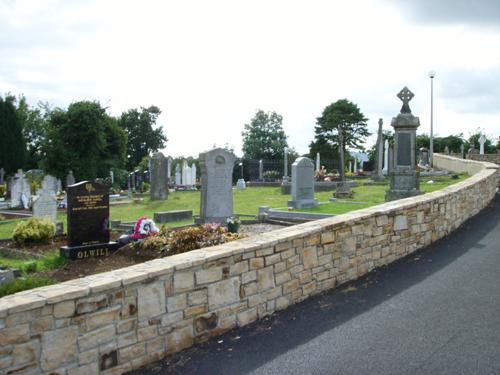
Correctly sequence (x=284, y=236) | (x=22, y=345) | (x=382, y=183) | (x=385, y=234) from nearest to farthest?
(x=22, y=345)
(x=284, y=236)
(x=385, y=234)
(x=382, y=183)

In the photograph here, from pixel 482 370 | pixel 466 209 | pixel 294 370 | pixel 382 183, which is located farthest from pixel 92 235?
pixel 382 183

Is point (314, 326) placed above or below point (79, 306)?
below

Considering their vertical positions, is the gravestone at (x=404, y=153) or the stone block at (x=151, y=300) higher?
the gravestone at (x=404, y=153)

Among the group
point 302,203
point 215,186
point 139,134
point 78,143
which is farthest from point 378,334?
point 139,134

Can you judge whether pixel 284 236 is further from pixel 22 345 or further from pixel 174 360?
pixel 22 345

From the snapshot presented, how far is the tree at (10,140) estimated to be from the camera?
138ft

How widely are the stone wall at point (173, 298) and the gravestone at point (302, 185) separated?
8809 mm

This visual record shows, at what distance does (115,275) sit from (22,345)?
870 millimetres

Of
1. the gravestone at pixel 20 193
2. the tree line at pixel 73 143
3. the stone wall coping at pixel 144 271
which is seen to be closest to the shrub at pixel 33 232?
the stone wall coping at pixel 144 271

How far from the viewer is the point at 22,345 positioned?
3166 mm

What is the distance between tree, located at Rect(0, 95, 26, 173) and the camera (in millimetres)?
41969

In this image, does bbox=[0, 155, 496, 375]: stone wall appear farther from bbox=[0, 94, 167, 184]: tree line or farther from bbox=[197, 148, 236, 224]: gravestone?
bbox=[0, 94, 167, 184]: tree line

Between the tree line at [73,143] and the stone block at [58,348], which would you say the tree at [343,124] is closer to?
the tree line at [73,143]

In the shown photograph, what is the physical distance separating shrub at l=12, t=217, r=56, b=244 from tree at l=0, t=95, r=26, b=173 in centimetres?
3580
